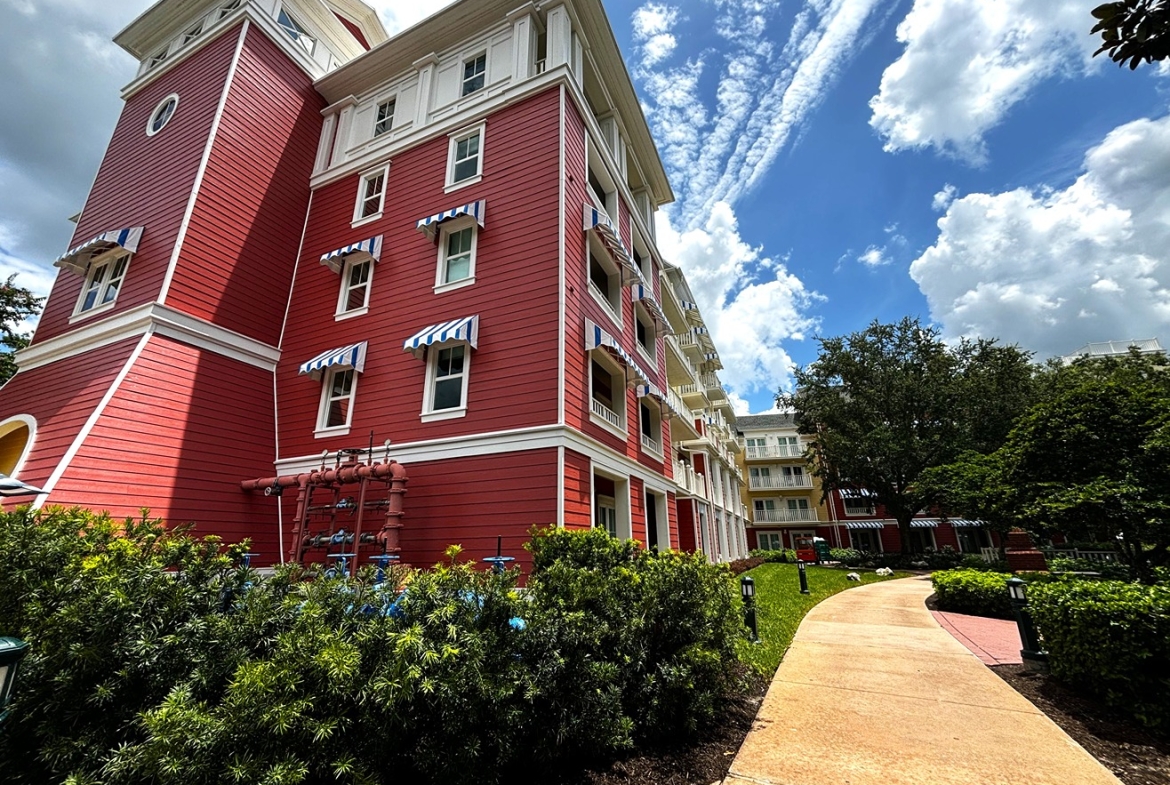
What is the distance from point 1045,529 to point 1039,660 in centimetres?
391

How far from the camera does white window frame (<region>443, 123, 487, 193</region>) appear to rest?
12.3 m

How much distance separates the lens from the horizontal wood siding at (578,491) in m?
9.12

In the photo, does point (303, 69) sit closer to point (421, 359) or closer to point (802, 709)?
point (421, 359)

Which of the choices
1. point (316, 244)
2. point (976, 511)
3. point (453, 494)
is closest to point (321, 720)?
point (453, 494)

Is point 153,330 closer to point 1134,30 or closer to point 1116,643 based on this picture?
point 1134,30

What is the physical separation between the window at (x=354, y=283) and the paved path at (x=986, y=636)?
47.9ft

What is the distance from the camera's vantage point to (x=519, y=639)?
3637 mm

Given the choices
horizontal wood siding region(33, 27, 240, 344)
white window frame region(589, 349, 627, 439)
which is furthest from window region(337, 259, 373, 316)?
white window frame region(589, 349, 627, 439)

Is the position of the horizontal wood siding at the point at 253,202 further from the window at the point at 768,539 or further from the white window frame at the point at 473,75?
the window at the point at 768,539

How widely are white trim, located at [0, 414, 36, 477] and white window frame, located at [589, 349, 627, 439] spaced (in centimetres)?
1169

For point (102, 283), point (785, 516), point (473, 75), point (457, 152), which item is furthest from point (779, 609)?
point (785, 516)

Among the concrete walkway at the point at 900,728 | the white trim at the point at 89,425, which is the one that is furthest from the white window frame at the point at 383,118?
the concrete walkway at the point at 900,728

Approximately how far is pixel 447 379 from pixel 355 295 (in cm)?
456

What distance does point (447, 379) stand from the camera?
34.9 ft
